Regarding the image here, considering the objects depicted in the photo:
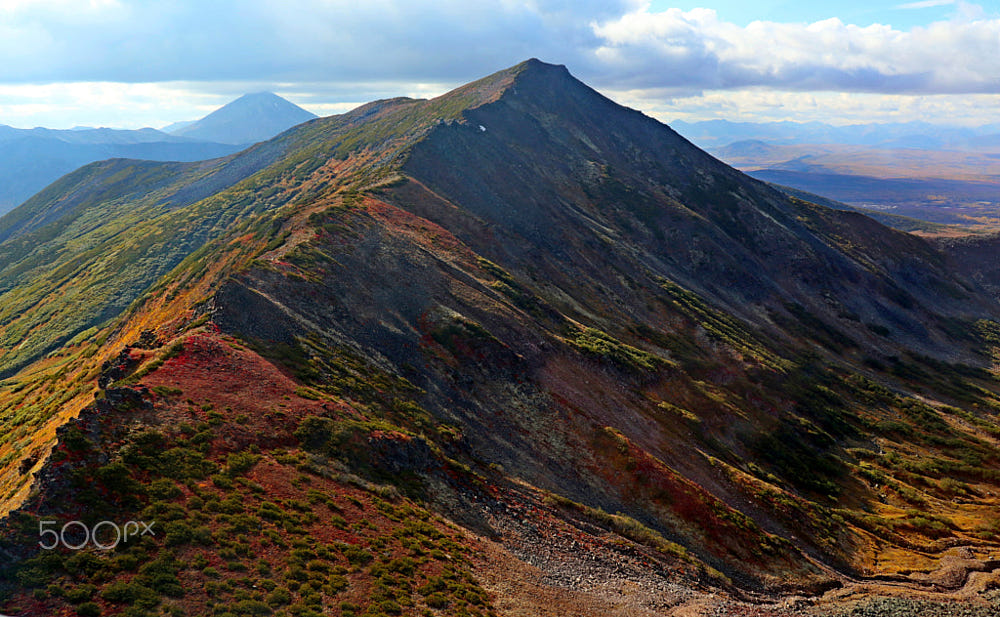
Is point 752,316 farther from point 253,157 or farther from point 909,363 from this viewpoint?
point 253,157

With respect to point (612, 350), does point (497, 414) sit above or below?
below

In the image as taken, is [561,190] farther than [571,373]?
Yes

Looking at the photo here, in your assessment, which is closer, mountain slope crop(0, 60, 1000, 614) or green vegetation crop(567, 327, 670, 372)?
mountain slope crop(0, 60, 1000, 614)

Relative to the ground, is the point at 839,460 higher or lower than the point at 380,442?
lower

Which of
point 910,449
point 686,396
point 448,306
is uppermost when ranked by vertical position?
point 448,306

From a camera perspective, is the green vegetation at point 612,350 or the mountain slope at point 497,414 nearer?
the mountain slope at point 497,414

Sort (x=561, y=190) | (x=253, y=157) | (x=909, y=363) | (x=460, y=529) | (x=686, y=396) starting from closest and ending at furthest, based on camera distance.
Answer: (x=460, y=529)
(x=686, y=396)
(x=909, y=363)
(x=561, y=190)
(x=253, y=157)

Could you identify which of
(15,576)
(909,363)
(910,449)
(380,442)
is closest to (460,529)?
(380,442)

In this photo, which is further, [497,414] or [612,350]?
[612,350]
